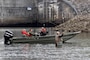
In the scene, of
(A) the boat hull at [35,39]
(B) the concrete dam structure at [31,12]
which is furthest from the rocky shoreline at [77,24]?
(A) the boat hull at [35,39]

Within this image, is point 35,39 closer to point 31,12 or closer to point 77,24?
point 77,24

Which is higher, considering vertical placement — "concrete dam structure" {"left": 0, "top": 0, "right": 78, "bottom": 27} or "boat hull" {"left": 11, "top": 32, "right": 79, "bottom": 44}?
"concrete dam structure" {"left": 0, "top": 0, "right": 78, "bottom": 27}

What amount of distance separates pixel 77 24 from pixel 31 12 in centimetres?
1125

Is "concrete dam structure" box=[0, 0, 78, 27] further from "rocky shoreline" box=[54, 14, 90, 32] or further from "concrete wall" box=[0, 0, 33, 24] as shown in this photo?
"rocky shoreline" box=[54, 14, 90, 32]

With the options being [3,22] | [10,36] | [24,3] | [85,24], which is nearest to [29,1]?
[24,3]

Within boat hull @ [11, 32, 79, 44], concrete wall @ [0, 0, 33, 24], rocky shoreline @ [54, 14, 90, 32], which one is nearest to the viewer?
boat hull @ [11, 32, 79, 44]

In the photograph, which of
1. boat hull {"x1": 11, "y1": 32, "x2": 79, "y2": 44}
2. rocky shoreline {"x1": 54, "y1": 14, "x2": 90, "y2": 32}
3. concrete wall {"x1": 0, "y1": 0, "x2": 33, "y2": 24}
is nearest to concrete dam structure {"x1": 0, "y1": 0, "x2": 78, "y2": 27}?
concrete wall {"x1": 0, "y1": 0, "x2": 33, "y2": 24}

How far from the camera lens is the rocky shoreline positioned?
65.9m

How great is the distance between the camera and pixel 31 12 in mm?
75188

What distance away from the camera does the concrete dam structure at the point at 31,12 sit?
73250 millimetres

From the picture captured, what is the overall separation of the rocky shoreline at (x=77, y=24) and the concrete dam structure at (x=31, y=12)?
2726mm

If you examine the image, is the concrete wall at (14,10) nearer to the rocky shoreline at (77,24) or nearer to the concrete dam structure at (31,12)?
the concrete dam structure at (31,12)

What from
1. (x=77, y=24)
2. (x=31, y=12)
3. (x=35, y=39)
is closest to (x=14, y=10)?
(x=31, y=12)

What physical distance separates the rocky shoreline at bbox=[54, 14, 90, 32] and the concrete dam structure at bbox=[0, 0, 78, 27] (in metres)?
2.73
